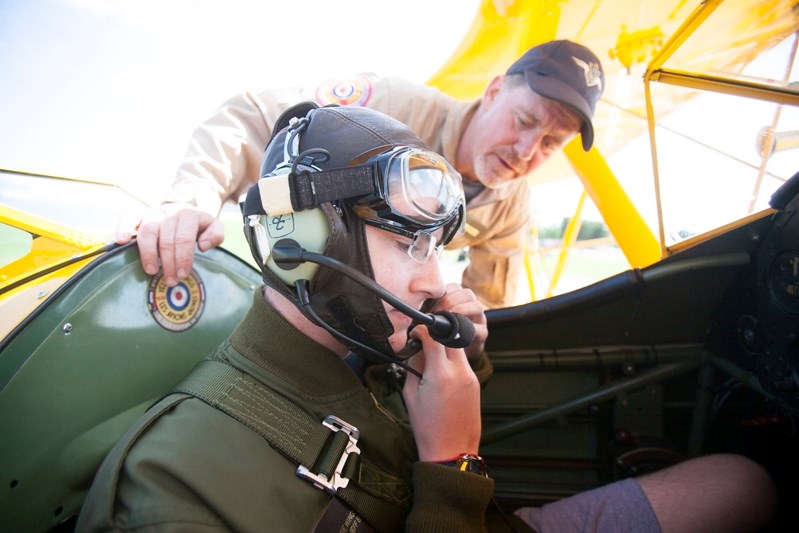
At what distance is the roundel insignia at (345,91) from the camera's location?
1821 mm

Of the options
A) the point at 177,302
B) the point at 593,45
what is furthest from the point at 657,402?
the point at 593,45

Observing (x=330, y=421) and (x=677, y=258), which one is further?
(x=677, y=258)

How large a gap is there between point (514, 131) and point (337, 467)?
5.54 feet

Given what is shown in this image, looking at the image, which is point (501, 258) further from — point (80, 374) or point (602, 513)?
point (80, 374)

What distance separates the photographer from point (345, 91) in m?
1.88

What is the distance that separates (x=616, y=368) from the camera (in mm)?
1468

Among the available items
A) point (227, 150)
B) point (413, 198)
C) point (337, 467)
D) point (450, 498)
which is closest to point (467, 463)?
point (450, 498)

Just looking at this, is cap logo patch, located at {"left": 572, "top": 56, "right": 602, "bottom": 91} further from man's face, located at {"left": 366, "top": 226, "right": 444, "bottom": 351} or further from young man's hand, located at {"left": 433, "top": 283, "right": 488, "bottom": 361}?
man's face, located at {"left": 366, "top": 226, "right": 444, "bottom": 351}

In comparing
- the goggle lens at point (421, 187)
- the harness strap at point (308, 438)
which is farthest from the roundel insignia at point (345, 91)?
the harness strap at point (308, 438)

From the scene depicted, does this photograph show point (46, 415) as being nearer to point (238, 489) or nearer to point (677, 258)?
point (238, 489)

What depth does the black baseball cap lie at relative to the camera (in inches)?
67.9

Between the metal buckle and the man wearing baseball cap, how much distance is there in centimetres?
86

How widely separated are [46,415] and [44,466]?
10 cm

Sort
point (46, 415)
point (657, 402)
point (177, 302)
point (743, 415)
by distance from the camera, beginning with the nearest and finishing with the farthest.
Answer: point (46, 415)
point (177, 302)
point (743, 415)
point (657, 402)
